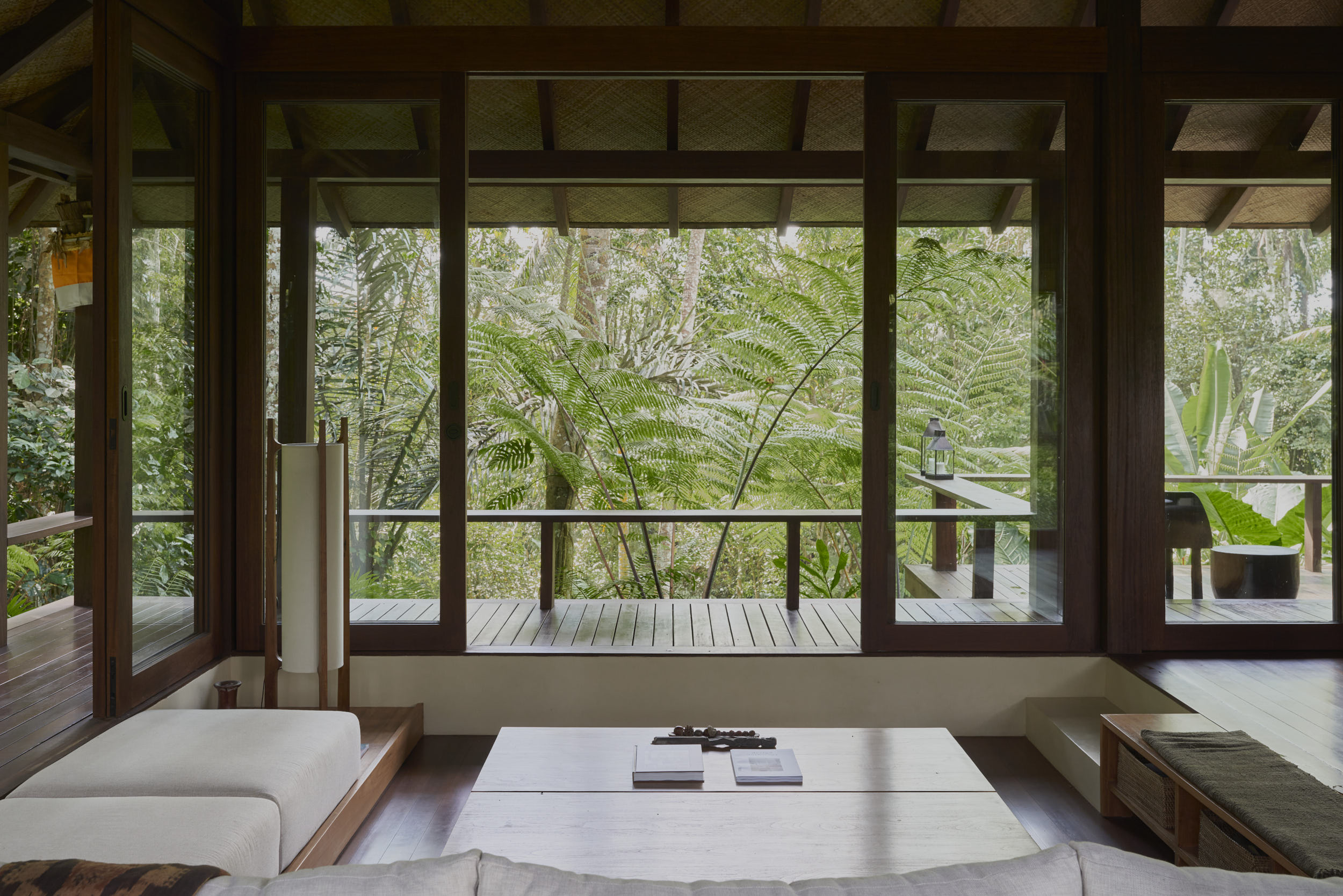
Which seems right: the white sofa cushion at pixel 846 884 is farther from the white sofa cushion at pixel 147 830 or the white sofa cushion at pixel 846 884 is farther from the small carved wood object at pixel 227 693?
the small carved wood object at pixel 227 693

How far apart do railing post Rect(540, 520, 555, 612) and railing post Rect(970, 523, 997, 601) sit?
1860 mm

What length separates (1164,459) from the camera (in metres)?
3.30

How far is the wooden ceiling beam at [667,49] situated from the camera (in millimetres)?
3232

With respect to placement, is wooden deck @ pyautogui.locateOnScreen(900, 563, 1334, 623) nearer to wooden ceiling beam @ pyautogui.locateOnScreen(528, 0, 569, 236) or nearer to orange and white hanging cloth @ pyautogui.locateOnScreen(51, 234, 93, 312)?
wooden ceiling beam @ pyautogui.locateOnScreen(528, 0, 569, 236)

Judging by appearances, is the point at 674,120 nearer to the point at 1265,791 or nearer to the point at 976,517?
the point at 976,517

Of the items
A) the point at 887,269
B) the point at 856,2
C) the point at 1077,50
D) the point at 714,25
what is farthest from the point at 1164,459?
the point at 714,25

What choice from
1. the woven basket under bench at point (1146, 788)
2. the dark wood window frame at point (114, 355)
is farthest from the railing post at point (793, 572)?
the dark wood window frame at point (114, 355)

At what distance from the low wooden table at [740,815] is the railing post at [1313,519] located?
1.99 meters

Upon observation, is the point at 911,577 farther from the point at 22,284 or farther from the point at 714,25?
the point at 22,284

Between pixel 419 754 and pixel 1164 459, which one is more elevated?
pixel 1164 459

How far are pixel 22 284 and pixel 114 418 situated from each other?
3658mm

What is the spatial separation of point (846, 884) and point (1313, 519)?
333cm

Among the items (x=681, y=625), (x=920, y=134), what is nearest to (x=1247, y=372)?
(x=920, y=134)

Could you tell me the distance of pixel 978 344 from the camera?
3334 mm
